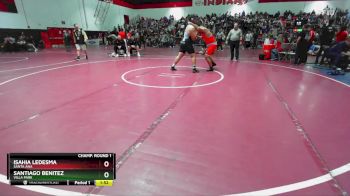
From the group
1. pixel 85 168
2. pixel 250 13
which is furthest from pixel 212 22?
pixel 85 168

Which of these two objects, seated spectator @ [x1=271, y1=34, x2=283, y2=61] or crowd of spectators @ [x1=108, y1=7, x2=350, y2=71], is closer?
seated spectator @ [x1=271, y1=34, x2=283, y2=61]

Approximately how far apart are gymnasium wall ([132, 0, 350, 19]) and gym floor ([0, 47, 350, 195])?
751 inches

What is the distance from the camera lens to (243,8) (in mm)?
23391

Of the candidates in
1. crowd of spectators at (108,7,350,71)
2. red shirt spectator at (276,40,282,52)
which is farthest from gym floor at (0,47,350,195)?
crowd of spectators at (108,7,350,71)

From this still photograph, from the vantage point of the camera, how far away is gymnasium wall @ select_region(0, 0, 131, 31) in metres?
16.5

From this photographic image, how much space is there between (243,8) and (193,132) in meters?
23.7

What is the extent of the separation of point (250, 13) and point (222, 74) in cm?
1815

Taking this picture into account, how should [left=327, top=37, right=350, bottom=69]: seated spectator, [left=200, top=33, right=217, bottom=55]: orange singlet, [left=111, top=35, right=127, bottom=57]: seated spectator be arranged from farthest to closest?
[left=111, top=35, right=127, bottom=57]: seated spectator
[left=200, top=33, right=217, bottom=55]: orange singlet
[left=327, top=37, right=350, bottom=69]: seated spectator

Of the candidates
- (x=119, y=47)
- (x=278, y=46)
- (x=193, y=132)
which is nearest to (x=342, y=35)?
(x=278, y=46)

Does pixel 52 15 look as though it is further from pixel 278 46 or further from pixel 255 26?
pixel 278 46

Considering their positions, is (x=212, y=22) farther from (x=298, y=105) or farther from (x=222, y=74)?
(x=298, y=105)
